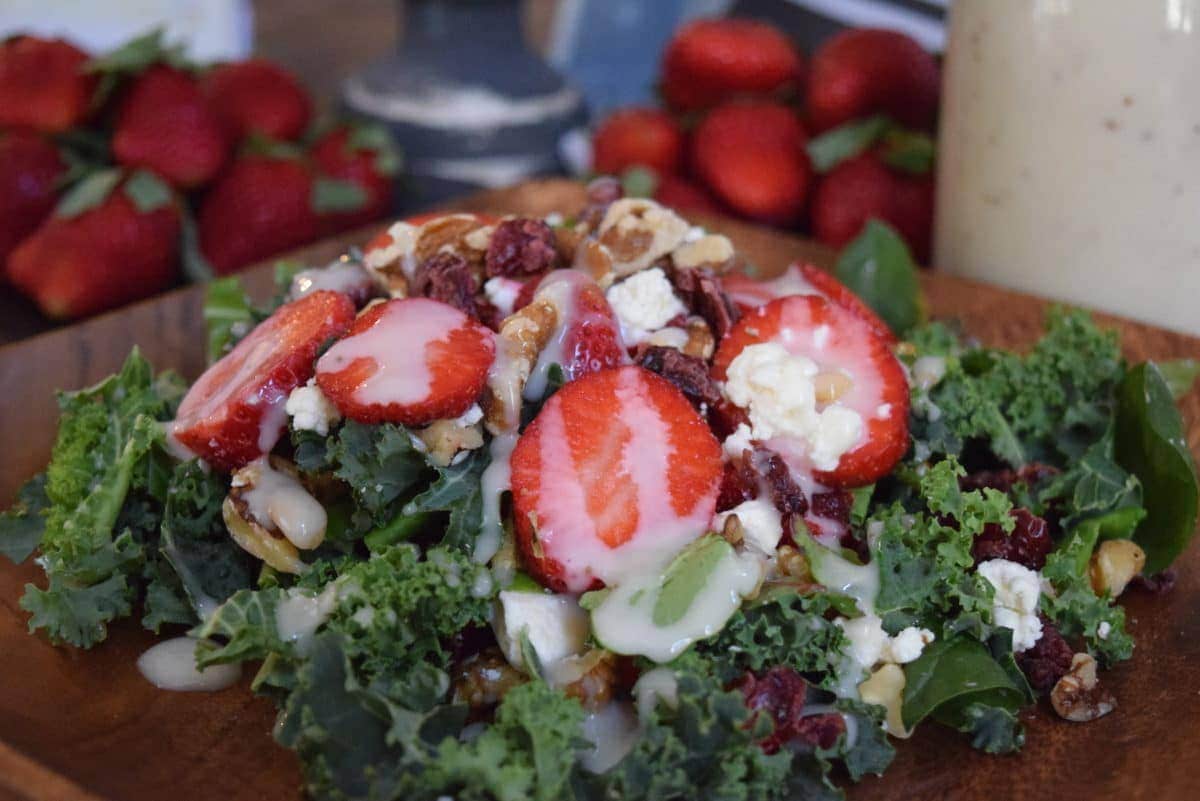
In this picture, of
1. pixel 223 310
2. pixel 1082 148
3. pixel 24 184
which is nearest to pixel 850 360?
pixel 1082 148

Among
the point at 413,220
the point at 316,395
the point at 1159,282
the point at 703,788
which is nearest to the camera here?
the point at 703,788

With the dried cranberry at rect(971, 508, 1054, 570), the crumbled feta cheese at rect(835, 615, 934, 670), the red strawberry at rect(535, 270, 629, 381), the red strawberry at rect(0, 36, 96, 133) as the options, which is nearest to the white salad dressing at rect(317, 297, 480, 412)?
the red strawberry at rect(535, 270, 629, 381)

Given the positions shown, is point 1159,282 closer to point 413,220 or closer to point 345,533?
point 413,220

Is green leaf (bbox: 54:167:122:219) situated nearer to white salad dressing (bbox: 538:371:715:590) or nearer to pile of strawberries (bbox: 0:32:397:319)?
pile of strawberries (bbox: 0:32:397:319)

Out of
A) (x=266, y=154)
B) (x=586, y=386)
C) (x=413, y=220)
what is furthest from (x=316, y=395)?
(x=266, y=154)

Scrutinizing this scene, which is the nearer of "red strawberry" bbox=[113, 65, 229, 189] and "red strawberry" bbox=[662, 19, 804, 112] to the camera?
"red strawberry" bbox=[113, 65, 229, 189]

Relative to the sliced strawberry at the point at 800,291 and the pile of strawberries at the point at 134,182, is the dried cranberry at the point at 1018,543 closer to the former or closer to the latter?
the sliced strawberry at the point at 800,291
